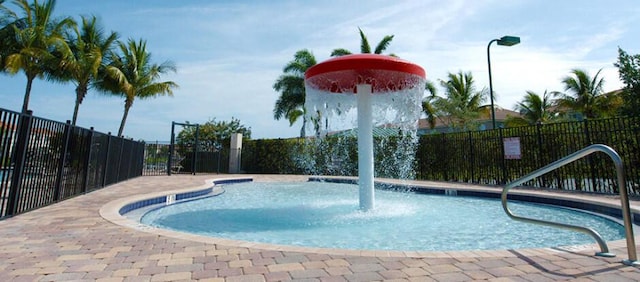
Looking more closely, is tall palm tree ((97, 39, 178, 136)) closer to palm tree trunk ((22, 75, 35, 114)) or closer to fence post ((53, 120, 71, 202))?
palm tree trunk ((22, 75, 35, 114))

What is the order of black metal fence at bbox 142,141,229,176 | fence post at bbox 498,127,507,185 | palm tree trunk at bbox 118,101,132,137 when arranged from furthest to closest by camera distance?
palm tree trunk at bbox 118,101,132,137, black metal fence at bbox 142,141,229,176, fence post at bbox 498,127,507,185

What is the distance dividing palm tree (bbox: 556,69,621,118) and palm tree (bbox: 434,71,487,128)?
20.0 feet

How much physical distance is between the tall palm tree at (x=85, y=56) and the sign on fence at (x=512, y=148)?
72.9 ft

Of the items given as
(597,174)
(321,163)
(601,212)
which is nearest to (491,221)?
(601,212)

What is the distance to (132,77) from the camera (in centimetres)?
2198

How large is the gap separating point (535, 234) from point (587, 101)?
2751 cm

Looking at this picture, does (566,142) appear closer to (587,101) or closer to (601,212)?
(601,212)

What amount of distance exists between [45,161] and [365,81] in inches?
262

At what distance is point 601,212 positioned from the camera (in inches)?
240

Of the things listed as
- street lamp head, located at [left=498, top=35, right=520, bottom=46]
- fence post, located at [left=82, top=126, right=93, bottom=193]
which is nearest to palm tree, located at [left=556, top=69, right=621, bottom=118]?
street lamp head, located at [left=498, top=35, right=520, bottom=46]

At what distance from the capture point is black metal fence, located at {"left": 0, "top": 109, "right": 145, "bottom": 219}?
4926 millimetres

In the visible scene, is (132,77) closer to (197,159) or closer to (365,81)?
(197,159)

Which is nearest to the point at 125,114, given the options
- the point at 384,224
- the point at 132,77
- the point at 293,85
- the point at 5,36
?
the point at 132,77

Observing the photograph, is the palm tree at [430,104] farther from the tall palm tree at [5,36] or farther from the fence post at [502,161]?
the tall palm tree at [5,36]
